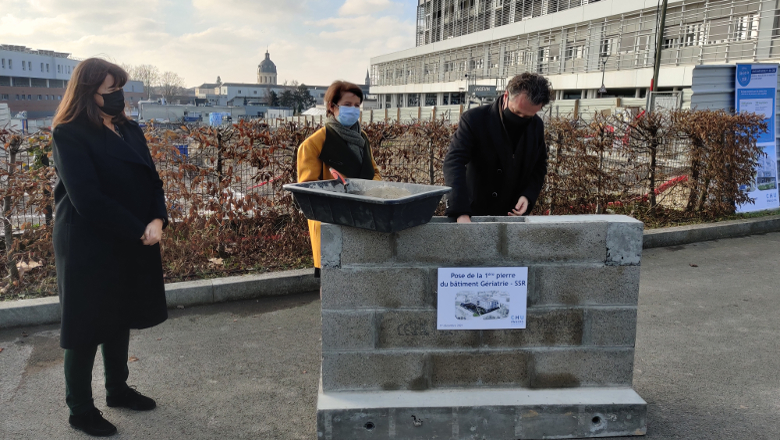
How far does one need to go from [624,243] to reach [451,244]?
96 centimetres

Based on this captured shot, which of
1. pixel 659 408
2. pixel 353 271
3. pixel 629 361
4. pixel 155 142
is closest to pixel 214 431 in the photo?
pixel 353 271

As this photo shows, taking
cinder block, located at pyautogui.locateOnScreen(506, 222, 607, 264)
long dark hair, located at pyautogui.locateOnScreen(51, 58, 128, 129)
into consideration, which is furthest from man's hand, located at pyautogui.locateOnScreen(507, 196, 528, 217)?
long dark hair, located at pyautogui.locateOnScreen(51, 58, 128, 129)

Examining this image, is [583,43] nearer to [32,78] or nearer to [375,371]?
[375,371]

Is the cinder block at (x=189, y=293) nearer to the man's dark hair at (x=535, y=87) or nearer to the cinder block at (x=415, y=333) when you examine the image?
the cinder block at (x=415, y=333)

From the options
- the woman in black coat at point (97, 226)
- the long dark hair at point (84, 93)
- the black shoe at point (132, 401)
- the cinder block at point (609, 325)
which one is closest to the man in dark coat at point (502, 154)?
the cinder block at point (609, 325)

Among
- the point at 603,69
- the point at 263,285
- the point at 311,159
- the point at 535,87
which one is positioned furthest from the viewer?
the point at 603,69

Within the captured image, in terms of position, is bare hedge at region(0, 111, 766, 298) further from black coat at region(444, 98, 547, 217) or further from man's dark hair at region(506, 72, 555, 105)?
man's dark hair at region(506, 72, 555, 105)

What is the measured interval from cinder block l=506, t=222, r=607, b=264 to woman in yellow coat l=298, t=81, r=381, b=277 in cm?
167

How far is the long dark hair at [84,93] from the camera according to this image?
3.17 meters

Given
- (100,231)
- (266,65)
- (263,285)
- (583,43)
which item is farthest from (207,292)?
(266,65)

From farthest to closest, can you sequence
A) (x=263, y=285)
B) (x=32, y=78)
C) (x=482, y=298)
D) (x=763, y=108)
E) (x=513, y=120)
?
(x=32, y=78) → (x=763, y=108) → (x=263, y=285) → (x=513, y=120) → (x=482, y=298)

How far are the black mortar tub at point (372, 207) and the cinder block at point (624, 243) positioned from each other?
3.14 ft

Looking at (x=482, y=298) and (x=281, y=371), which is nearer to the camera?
(x=482, y=298)

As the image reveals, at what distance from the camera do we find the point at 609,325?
331 cm
